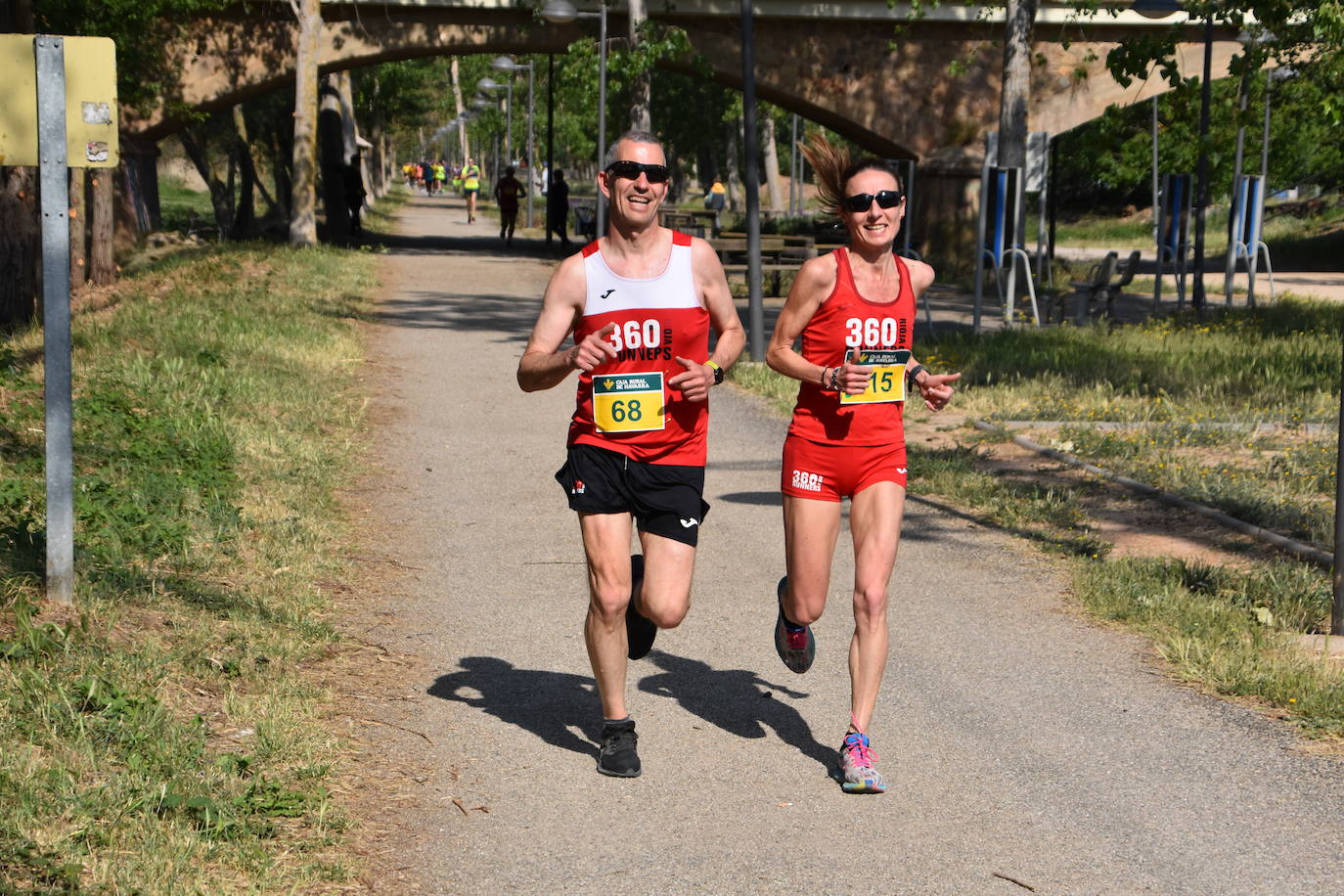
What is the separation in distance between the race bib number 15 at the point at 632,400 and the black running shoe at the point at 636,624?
0.49 metres

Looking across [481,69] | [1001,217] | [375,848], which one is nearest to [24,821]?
[375,848]

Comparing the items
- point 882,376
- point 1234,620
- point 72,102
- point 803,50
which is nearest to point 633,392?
point 882,376

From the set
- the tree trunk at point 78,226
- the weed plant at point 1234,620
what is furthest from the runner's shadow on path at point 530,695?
the tree trunk at point 78,226

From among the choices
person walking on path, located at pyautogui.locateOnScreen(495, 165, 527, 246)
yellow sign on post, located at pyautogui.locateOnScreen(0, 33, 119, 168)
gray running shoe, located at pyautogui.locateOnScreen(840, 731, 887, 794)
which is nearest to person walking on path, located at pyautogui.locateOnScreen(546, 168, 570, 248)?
person walking on path, located at pyautogui.locateOnScreen(495, 165, 527, 246)

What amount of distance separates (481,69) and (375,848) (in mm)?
84233

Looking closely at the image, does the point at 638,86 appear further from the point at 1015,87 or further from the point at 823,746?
the point at 823,746

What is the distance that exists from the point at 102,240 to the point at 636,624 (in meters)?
20.2

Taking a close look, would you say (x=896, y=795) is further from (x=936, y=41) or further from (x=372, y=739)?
(x=936, y=41)

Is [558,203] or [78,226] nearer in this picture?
[78,226]

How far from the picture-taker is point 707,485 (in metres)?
10.3

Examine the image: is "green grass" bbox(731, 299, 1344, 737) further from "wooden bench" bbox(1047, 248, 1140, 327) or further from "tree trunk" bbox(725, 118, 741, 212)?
"tree trunk" bbox(725, 118, 741, 212)

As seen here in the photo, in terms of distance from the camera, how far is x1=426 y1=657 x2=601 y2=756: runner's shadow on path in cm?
557

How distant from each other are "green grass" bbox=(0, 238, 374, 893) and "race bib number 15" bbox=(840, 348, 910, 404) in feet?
6.85

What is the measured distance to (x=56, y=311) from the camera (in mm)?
6070
